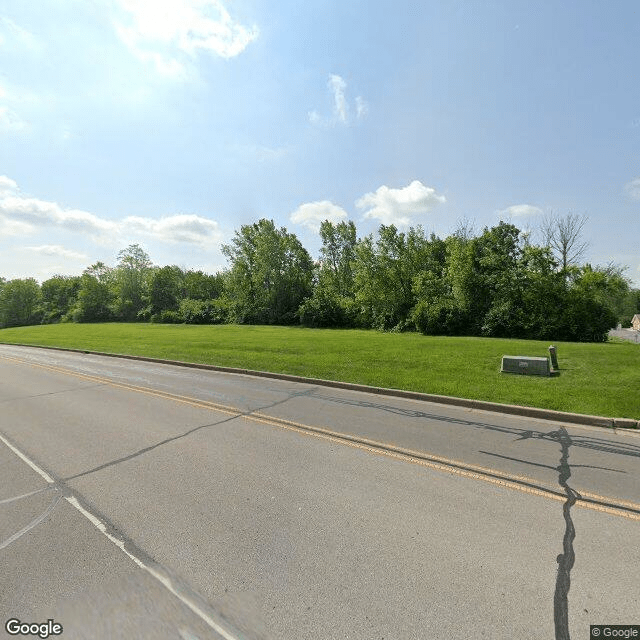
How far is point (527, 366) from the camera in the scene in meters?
10.2

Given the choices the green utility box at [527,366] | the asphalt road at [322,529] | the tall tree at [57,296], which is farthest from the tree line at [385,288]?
the asphalt road at [322,529]

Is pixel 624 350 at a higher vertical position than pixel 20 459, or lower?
higher

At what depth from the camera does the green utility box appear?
9.99m

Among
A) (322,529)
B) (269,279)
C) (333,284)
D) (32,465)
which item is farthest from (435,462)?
(269,279)

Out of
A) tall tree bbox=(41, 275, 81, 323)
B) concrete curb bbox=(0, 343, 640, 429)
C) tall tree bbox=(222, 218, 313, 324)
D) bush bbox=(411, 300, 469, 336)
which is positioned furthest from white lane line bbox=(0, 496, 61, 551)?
tall tree bbox=(41, 275, 81, 323)

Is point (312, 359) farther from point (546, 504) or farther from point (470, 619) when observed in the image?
point (470, 619)

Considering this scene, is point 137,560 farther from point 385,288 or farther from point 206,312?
point 206,312

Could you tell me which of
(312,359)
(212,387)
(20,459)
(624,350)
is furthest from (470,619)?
(624,350)

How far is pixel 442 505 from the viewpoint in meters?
3.88

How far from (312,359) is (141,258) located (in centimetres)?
6464

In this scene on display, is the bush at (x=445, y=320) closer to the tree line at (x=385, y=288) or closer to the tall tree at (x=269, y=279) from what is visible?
the tree line at (x=385, y=288)

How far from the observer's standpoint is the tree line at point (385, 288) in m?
23.5

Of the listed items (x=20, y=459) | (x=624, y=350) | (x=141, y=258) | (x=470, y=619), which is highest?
(x=141, y=258)

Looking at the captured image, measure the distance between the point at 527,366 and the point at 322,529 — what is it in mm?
9131
